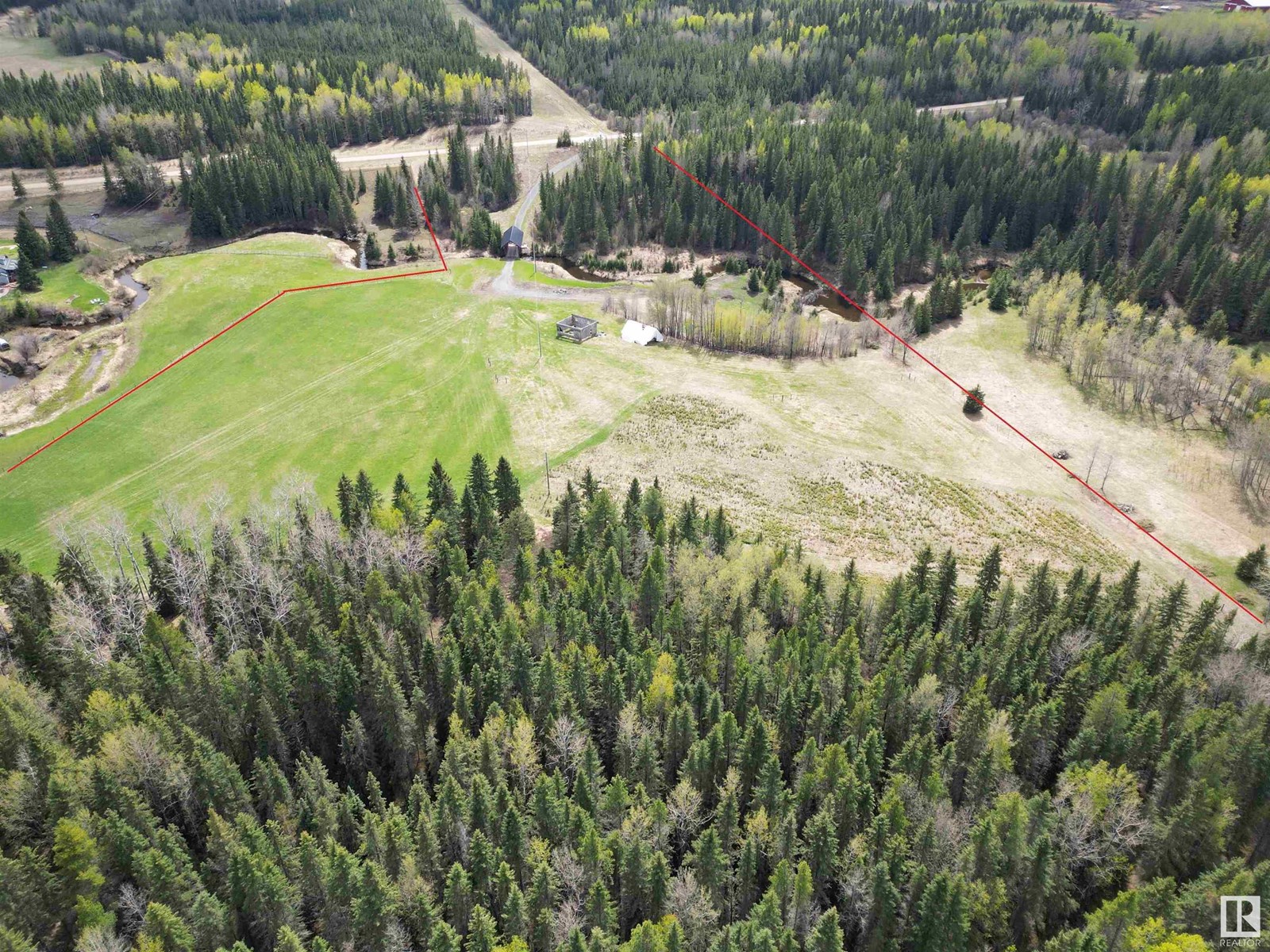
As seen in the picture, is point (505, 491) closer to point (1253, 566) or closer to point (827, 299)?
point (1253, 566)

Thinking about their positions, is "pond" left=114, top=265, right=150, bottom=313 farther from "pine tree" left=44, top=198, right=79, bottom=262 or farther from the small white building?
the small white building

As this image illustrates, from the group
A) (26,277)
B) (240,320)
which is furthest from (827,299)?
(26,277)

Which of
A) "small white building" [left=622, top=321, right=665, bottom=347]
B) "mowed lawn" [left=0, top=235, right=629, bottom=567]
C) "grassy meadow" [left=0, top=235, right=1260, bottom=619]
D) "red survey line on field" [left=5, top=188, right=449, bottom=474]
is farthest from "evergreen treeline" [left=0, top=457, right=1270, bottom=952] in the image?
"small white building" [left=622, top=321, right=665, bottom=347]

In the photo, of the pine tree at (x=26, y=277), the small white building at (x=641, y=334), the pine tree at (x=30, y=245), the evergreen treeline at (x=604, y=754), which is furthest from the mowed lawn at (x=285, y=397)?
the evergreen treeline at (x=604, y=754)

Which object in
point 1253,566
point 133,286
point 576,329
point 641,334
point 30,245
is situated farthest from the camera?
point 30,245

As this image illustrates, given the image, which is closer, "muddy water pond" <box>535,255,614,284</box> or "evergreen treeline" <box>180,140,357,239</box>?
"muddy water pond" <box>535,255,614,284</box>

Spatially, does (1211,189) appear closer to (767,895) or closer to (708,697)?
(708,697)

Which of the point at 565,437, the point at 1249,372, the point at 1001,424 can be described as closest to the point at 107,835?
the point at 565,437

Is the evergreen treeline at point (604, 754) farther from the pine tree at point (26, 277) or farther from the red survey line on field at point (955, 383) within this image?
the pine tree at point (26, 277)
